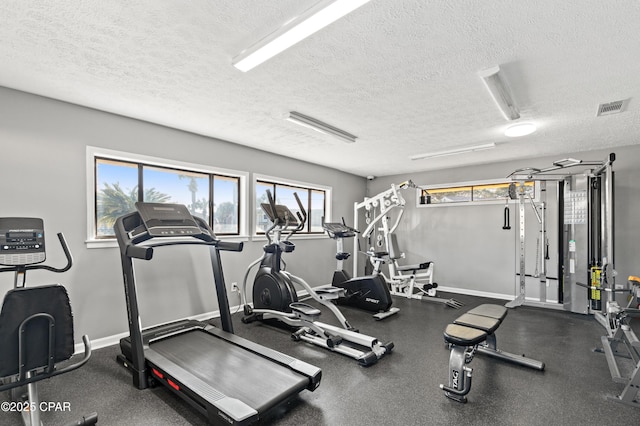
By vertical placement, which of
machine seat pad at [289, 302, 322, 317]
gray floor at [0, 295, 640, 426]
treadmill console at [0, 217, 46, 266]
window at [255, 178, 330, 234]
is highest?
window at [255, 178, 330, 234]

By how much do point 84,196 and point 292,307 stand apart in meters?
2.46

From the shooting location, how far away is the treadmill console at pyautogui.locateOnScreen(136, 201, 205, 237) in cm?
244

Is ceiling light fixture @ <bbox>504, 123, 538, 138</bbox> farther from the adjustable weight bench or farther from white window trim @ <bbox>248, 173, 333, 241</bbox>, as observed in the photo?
white window trim @ <bbox>248, 173, 333, 241</bbox>

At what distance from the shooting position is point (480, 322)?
251 centimetres

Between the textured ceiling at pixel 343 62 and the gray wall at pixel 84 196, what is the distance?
0.23 metres

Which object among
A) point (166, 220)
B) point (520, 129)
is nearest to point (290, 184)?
point (166, 220)

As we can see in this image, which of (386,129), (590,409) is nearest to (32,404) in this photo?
(590,409)

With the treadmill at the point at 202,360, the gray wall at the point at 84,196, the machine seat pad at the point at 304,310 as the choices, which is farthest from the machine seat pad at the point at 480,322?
the gray wall at the point at 84,196

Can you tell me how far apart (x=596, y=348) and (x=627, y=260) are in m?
2.15

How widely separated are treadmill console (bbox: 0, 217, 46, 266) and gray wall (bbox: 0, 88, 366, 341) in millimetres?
1082

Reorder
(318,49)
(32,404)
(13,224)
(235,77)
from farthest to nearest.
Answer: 1. (235,77)
2. (318,49)
3. (13,224)
4. (32,404)

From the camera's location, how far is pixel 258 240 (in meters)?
4.67

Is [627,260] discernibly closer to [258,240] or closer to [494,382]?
[494,382]

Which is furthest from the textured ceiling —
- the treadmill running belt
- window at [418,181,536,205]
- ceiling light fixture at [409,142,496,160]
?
the treadmill running belt
